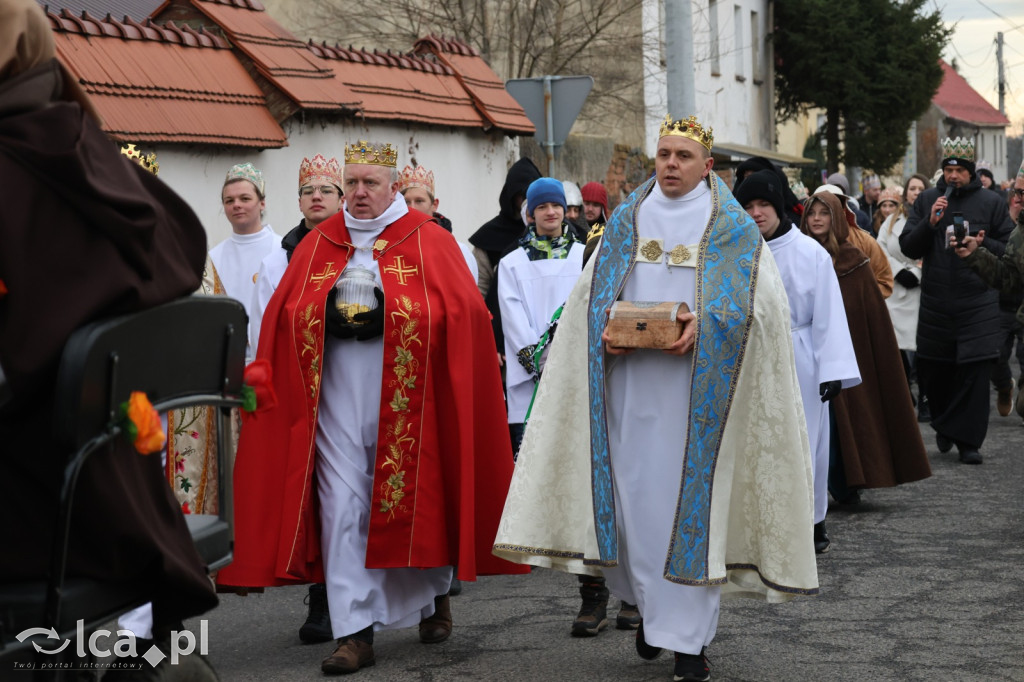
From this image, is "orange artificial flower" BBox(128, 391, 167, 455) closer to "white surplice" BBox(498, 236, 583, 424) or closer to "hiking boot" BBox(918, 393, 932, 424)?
"white surplice" BBox(498, 236, 583, 424)

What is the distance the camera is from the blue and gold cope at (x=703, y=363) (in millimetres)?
5934

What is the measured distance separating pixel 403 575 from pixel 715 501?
1.42 m

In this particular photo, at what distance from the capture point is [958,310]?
39.2 ft

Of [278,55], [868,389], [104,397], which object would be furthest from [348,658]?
[278,55]

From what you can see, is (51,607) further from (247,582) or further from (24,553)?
(247,582)

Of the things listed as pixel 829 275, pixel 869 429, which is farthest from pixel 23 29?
pixel 869 429

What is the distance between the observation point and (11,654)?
3.11 meters

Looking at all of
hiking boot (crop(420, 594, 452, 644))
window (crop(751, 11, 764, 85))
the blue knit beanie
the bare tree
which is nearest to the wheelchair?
hiking boot (crop(420, 594, 452, 644))

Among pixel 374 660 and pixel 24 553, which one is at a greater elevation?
pixel 24 553

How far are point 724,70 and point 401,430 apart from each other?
29612mm

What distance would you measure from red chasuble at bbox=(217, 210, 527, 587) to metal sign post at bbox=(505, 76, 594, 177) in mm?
6450

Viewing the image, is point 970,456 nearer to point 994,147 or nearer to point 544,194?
point 544,194

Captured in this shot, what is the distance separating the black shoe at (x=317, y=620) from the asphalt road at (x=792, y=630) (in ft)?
0.22

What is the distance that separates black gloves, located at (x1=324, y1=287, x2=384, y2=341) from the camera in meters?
6.54
